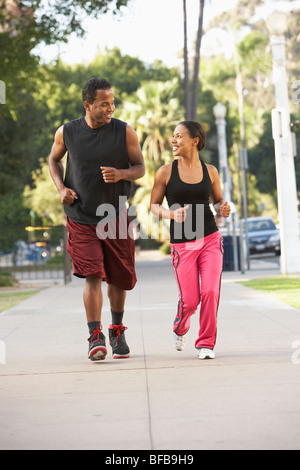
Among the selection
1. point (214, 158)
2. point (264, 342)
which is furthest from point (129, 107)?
point (264, 342)

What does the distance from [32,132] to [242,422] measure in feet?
84.0

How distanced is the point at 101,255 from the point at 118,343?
72cm

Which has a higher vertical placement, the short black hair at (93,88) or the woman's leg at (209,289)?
the short black hair at (93,88)

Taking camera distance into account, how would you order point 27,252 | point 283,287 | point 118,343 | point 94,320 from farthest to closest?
point 27,252 < point 283,287 < point 118,343 < point 94,320

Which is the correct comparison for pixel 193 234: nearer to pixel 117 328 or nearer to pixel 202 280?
pixel 202 280

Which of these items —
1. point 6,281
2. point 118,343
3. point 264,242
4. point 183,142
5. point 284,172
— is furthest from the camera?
point 264,242

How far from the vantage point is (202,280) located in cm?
646

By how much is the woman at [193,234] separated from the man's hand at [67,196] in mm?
598

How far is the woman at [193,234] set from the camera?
21.0ft

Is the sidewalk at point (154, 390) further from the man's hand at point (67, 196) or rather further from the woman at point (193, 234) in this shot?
the man's hand at point (67, 196)

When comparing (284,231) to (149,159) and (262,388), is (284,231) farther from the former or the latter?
(149,159)

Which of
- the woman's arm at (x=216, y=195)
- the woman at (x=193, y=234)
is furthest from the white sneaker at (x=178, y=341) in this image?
the woman's arm at (x=216, y=195)

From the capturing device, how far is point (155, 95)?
42188mm

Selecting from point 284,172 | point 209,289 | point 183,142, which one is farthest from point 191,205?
point 284,172
